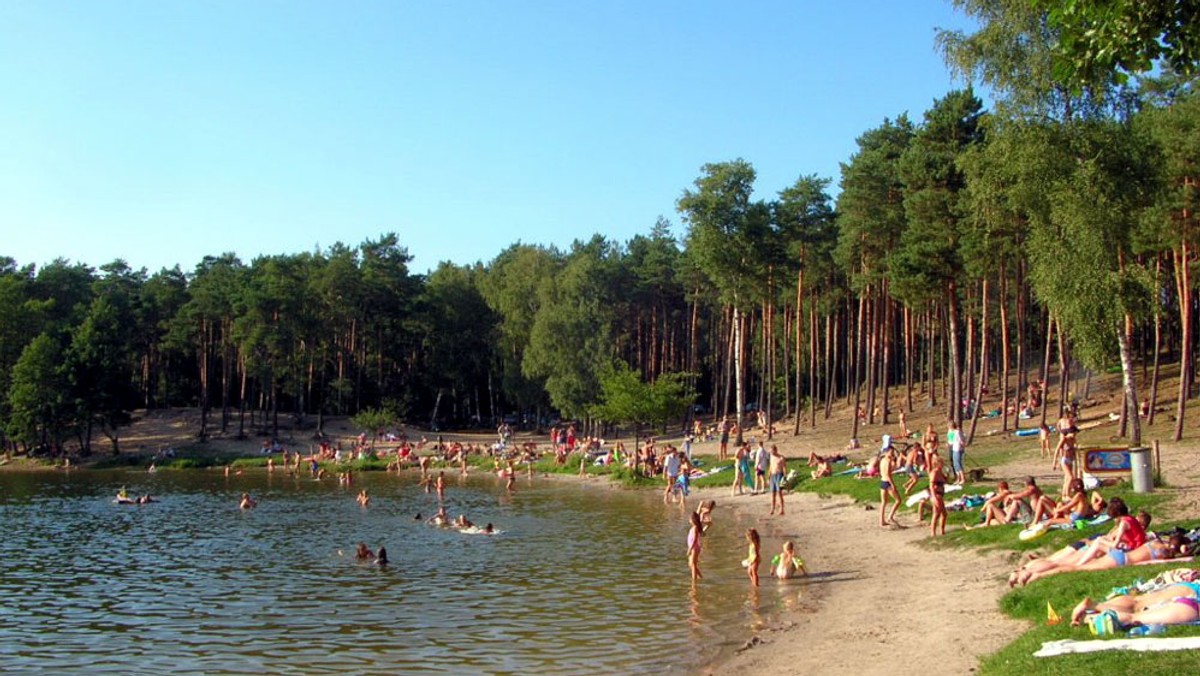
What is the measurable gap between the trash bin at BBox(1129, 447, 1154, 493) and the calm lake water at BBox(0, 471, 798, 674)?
319 inches

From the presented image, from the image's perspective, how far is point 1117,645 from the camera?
33.6ft

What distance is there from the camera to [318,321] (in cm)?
7500

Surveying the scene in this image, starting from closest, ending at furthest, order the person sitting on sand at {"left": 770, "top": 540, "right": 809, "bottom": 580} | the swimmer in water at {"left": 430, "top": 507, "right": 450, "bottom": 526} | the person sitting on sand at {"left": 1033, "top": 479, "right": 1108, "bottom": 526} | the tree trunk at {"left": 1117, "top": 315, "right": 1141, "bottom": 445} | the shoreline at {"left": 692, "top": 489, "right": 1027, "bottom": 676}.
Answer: the shoreline at {"left": 692, "top": 489, "right": 1027, "bottom": 676} → the person sitting on sand at {"left": 1033, "top": 479, "right": 1108, "bottom": 526} → the person sitting on sand at {"left": 770, "top": 540, "right": 809, "bottom": 580} → the tree trunk at {"left": 1117, "top": 315, "right": 1141, "bottom": 445} → the swimmer in water at {"left": 430, "top": 507, "right": 450, "bottom": 526}

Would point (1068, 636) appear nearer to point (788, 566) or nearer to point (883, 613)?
point (883, 613)

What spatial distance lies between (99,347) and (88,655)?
60047mm

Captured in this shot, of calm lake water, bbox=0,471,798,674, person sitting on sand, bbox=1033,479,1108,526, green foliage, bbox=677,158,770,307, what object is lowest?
calm lake water, bbox=0,471,798,674

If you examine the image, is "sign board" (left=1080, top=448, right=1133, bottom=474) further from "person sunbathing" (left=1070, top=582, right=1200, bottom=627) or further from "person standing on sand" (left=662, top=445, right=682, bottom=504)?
"person standing on sand" (left=662, top=445, right=682, bottom=504)

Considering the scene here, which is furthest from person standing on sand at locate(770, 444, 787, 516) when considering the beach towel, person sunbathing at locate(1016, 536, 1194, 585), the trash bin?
the beach towel

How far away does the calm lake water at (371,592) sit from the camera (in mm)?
15000

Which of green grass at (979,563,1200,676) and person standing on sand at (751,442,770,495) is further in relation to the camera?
person standing on sand at (751,442,770,495)

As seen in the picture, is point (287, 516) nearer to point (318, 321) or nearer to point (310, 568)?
point (310, 568)

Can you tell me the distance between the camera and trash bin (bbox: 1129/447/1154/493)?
20.5 meters

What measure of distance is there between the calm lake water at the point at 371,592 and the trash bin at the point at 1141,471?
810 cm

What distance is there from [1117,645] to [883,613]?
18.4 ft
